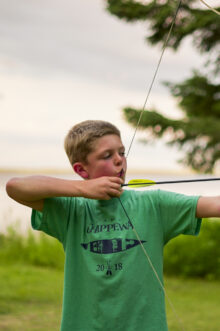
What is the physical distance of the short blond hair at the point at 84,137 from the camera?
1690 millimetres

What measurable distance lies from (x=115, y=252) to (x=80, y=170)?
0.32 m

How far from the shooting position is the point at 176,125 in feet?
16.4

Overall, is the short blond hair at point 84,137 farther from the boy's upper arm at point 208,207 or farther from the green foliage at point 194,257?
the green foliage at point 194,257

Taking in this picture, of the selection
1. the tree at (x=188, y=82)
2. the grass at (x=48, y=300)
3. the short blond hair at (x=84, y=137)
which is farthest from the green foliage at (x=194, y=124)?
the short blond hair at (x=84, y=137)

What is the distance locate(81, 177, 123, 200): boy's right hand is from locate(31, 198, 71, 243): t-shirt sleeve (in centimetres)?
16

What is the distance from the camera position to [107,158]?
1.65 metres

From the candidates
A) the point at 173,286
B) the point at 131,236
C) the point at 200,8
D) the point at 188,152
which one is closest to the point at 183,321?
the point at 173,286

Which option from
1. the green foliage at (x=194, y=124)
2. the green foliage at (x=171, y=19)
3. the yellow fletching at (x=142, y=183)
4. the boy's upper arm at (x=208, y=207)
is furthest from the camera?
the green foliage at (x=194, y=124)

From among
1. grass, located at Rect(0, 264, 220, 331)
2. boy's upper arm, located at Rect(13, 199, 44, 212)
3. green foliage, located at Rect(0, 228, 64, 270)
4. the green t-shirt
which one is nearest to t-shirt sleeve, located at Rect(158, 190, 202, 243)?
the green t-shirt

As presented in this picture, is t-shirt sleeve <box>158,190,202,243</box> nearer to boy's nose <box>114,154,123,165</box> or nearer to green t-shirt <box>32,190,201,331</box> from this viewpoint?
green t-shirt <box>32,190,201,331</box>

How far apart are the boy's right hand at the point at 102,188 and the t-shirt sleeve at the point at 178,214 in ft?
0.54

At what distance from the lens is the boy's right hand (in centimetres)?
152

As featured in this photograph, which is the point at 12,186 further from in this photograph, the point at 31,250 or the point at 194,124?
the point at 31,250

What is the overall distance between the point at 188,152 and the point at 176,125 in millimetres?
367
